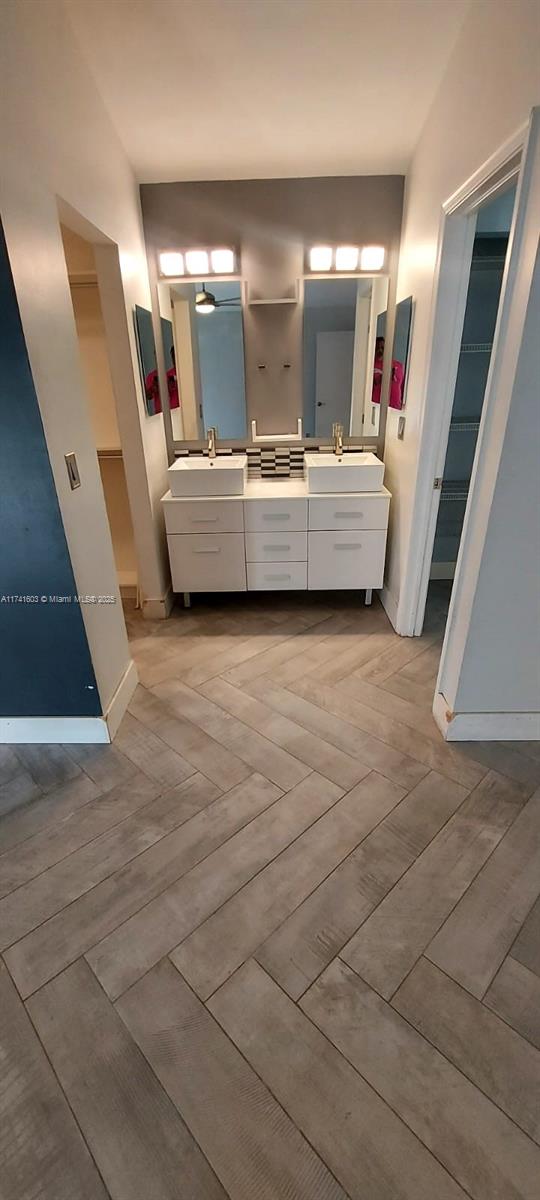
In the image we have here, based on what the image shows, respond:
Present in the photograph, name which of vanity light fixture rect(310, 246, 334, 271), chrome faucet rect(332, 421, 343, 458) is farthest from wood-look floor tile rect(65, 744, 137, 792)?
vanity light fixture rect(310, 246, 334, 271)

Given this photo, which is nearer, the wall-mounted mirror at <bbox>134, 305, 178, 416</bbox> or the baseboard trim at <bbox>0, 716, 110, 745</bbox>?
the baseboard trim at <bbox>0, 716, 110, 745</bbox>

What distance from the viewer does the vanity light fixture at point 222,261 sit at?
2705 millimetres

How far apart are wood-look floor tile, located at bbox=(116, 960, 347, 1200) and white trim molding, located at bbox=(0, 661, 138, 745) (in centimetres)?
94

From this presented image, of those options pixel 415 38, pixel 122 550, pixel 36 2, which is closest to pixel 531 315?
pixel 415 38

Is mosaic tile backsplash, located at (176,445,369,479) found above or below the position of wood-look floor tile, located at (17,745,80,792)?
above

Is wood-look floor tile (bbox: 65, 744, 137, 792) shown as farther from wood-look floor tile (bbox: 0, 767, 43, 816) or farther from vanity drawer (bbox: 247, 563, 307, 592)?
vanity drawer (bbox: 247, 563, 307, 592)

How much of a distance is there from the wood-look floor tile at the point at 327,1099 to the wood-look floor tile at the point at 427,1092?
3 centimetres

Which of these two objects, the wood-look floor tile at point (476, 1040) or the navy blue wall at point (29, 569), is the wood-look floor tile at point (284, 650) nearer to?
the navy blue wall at point (29, 569)

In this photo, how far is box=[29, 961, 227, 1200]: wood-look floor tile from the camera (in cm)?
91

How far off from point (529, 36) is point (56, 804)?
8.68ft

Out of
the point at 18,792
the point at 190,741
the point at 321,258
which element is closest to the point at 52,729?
the point at 18,792

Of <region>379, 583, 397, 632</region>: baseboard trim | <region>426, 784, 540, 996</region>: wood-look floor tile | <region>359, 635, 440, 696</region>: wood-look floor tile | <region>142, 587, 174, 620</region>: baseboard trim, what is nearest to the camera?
<region>426, 784, 540, 996</region>: wood-look floor tile

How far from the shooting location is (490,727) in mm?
1910

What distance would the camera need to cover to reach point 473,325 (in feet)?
9.75
